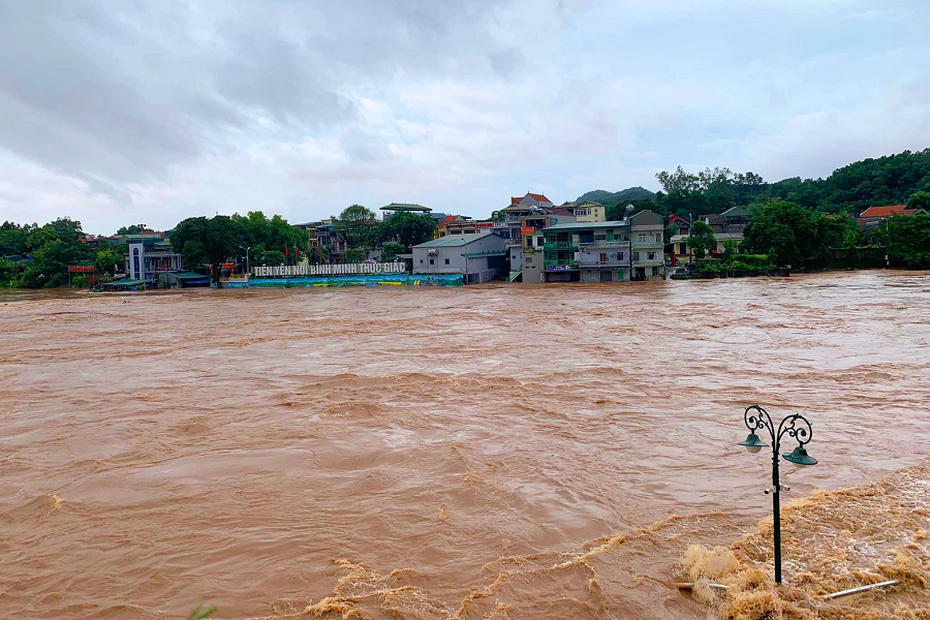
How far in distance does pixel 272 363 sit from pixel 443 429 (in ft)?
24.2

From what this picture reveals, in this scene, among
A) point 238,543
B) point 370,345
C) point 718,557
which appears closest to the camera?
point 718,557

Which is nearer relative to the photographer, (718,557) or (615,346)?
(718,557)

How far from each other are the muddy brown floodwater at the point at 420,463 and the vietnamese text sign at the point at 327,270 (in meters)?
27.7

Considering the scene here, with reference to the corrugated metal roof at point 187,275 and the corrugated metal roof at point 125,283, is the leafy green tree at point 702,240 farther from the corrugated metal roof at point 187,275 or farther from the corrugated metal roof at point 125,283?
the corrugated metal roof at point 125,283

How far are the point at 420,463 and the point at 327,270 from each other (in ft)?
132

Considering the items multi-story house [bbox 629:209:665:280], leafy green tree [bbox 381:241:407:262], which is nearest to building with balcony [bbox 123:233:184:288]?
leafy green tree [bbox 381:241:407:262]

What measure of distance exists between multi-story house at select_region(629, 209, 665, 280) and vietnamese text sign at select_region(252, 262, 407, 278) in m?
16.5

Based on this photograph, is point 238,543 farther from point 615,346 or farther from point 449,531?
point 615,346

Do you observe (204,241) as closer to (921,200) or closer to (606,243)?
(606,243)

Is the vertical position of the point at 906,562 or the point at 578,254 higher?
the point at 578,254

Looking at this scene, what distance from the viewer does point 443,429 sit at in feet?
30.6

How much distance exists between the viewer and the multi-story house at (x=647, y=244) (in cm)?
3900

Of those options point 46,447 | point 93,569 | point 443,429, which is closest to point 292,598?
point 93,569

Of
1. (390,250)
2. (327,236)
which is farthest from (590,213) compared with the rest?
(327,236)
